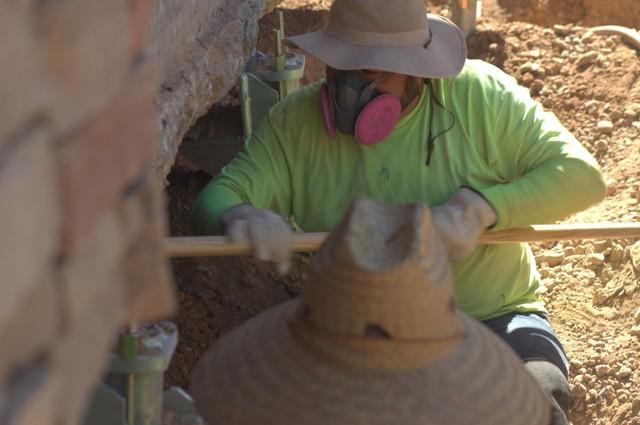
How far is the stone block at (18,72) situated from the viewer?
1.23 m

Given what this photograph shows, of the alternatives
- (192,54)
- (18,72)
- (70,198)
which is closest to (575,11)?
(192,54)

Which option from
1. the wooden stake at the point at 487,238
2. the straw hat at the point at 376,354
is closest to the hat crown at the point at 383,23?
the wooden stake at the point at 487,238

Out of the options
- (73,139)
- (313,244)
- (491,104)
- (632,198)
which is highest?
(73,139)

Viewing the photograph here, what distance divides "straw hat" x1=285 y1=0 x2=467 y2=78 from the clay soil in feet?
5.02

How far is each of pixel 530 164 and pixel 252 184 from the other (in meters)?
0.89

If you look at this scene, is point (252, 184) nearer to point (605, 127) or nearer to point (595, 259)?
point (595, 259)

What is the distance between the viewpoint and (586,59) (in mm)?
7355

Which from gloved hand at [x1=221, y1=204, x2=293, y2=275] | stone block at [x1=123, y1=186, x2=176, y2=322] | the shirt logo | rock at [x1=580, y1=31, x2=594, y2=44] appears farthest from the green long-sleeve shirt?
rock at [x1=580, y1=31, x2=594, y2=44]

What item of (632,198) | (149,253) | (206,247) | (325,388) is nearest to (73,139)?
(149,253)

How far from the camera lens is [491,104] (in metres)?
3.87

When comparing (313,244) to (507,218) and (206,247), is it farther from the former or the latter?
(507,218)

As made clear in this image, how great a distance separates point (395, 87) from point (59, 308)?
2.47 m

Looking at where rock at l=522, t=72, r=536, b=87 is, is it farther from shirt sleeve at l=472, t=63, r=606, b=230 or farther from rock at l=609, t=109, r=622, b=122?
shirt sleeve at l=472, t=63, r=606, b=230

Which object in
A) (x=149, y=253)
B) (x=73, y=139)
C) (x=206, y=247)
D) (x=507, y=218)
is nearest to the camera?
(x=73, y=139)
